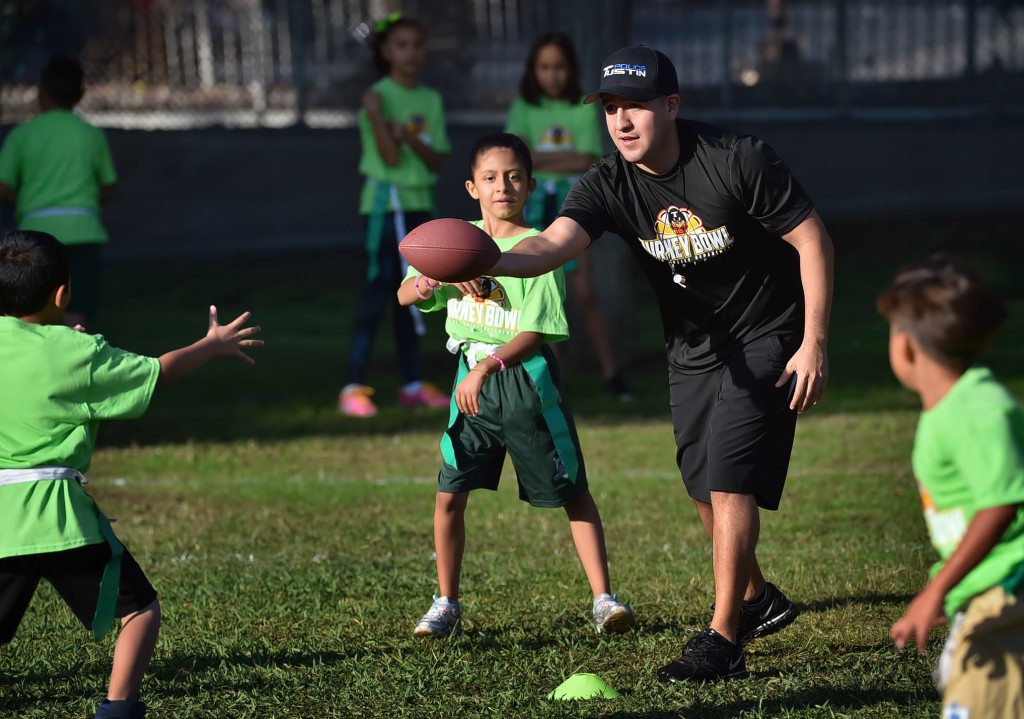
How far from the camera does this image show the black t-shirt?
4504mm

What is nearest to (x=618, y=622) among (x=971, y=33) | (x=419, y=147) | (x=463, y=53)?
(x=419, y=147)

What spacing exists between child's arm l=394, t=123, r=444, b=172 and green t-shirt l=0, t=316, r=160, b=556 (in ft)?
17.6

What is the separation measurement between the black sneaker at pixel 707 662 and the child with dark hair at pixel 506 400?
494 millimetres

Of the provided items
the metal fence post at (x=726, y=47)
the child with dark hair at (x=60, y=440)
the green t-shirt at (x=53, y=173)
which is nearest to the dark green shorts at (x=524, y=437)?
the child with dark hair at (x=60, y=440)

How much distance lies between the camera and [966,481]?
3.06 metres

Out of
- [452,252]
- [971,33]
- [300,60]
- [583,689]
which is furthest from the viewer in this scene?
[971,33]

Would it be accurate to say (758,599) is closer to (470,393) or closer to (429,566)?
(470,393)

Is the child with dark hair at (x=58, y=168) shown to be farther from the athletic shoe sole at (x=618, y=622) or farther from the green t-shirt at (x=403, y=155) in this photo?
the athletic shoe sole at (x=618, y=622)

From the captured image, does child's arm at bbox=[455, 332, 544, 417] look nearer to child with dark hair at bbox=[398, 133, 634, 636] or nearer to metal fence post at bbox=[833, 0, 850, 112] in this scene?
child with dark hair at bbox=[398, 133, 634, 636]

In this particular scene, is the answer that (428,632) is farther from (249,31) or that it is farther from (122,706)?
(249,31)

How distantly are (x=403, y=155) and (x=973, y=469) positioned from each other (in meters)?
6.58

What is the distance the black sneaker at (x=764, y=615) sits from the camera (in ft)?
16.2

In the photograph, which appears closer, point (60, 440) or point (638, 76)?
point (60, 440)

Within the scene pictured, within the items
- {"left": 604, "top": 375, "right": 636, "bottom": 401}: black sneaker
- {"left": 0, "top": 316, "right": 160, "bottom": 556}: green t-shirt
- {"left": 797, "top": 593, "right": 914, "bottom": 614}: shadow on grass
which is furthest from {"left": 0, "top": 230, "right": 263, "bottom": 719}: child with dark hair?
{"left": 604, "top": 375, "right": 636, "bottom": 401}: black sneaker
